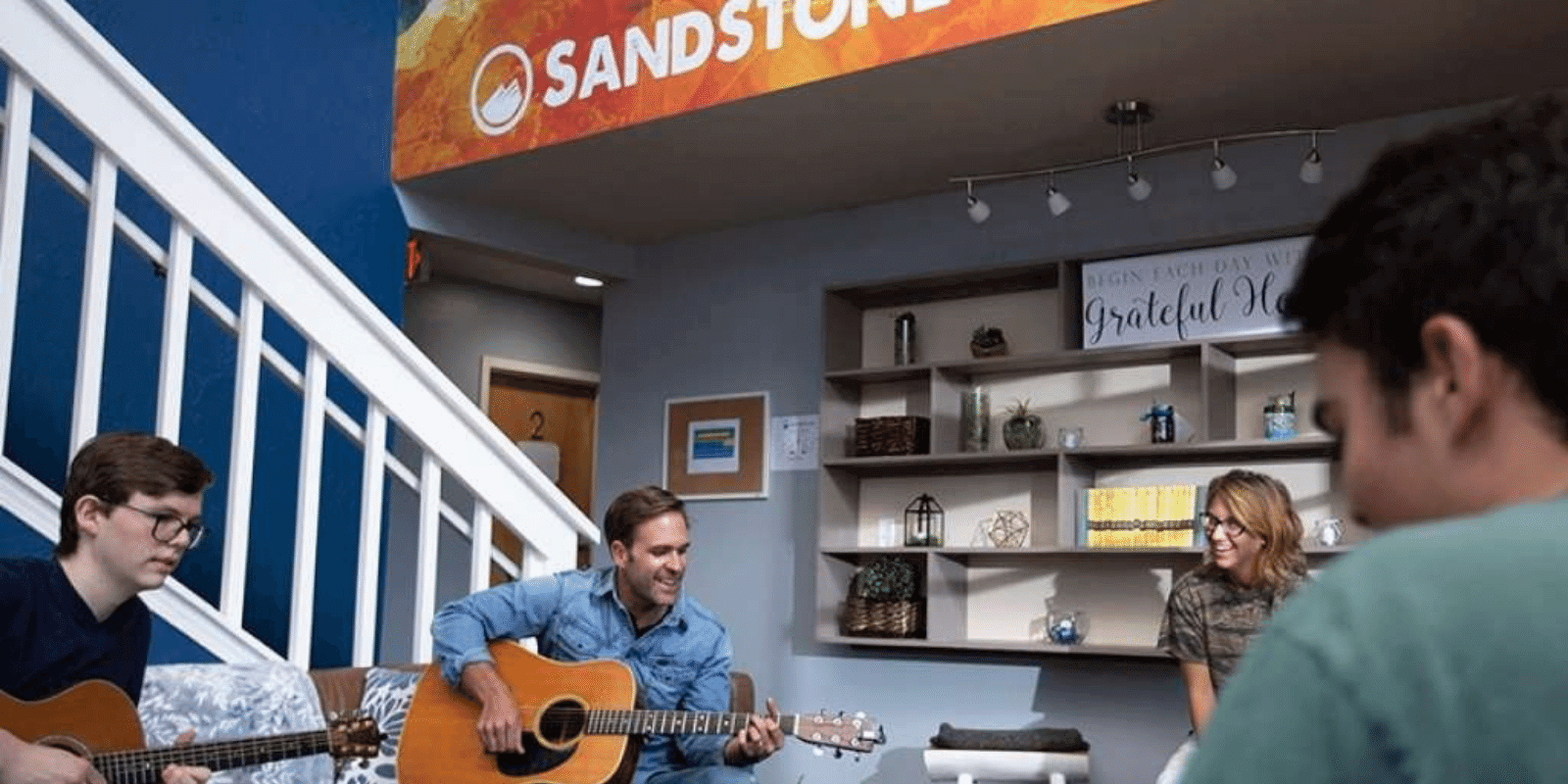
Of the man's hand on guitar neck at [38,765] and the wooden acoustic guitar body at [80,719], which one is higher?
the wooden acoustic guitar body at [80,719]

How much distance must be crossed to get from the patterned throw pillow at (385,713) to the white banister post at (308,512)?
21 centimetres

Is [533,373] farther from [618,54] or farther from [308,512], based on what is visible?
[308,512]

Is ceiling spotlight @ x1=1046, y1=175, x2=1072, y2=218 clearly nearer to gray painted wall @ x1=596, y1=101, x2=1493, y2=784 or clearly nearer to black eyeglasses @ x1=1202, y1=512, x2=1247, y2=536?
gray painted wall @ x1=596, y1=101, x2=1493, y2=784

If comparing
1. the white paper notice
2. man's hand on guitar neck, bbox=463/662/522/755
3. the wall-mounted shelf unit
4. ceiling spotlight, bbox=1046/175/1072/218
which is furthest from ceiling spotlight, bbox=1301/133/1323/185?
man's hand on guitar neck, bbox=463/662/522/755

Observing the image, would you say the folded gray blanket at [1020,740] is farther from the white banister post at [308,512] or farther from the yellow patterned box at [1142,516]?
the white banister post at [308,512]

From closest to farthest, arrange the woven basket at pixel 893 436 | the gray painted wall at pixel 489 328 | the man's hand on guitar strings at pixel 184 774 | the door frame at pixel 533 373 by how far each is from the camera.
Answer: the man's hand on guitar strings at pixel 184 774
the woven basket at pixel 893 436
the gray painted wall at pixel 489 328
the door frame at pixel 533 373

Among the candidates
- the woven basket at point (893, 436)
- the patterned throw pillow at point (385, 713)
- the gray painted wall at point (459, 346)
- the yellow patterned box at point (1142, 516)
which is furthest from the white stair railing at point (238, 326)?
the gray painted wall at point (459, 346)

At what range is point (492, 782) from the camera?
302cm

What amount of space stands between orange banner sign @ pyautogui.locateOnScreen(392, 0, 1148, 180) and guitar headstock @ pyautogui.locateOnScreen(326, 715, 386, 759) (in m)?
2.09

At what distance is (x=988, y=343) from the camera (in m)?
4.87

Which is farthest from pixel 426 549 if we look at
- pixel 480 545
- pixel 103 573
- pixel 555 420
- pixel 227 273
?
pixel 555 420

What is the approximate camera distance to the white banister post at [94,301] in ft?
9.98

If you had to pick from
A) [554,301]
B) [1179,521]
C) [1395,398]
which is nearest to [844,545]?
[1179,521]

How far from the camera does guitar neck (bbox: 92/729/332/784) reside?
2.31 meters
